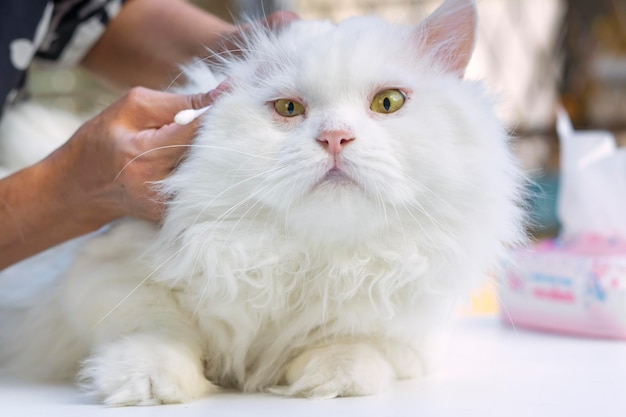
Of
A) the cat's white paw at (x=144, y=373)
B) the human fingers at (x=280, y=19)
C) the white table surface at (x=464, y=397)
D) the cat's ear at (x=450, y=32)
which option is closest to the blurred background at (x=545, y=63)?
the human fingers at (x=280, y=19)

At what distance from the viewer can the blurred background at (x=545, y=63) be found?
11.1ft

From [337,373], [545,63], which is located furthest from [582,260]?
[545,63]

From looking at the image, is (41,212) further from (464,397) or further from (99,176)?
(464,397)

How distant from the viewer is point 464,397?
93 centimetres

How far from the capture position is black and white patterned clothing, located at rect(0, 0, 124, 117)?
4.37ft

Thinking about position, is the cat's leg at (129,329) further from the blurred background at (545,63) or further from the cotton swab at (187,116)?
the blurred background at (545,63)

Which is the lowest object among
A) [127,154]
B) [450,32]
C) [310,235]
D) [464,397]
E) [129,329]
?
[464,397]

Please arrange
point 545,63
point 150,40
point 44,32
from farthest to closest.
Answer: point 545,63, point 150,40, point 44,32

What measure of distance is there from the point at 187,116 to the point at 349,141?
0.25m

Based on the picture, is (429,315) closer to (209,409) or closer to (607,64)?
(209,409)

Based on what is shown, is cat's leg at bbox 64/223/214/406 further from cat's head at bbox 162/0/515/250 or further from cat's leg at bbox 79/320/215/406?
cat's head at bbox 162/0/515/250

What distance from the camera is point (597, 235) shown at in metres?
1.58

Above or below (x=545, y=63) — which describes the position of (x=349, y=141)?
below

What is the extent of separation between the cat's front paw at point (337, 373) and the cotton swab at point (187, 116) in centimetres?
37
